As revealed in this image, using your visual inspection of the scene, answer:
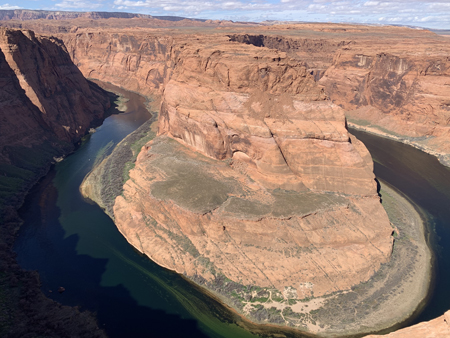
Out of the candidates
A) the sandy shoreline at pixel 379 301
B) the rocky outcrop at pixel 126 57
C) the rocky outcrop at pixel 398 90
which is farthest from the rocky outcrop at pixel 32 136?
the rocky outcrop at pixel 398 90

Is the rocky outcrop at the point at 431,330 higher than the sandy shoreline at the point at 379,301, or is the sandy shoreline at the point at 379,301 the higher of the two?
the rocky outcrop at the point at 431,330

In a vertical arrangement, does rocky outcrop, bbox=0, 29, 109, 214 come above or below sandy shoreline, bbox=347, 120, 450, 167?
above

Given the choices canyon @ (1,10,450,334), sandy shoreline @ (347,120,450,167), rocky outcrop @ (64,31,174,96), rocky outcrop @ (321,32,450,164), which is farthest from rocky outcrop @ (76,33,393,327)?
rocky outcrop @ (64,31,174,96)

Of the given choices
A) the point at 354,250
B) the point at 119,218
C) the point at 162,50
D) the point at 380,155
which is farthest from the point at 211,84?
the point at 162,50

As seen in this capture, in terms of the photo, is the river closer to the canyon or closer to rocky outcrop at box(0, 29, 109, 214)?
the canyon

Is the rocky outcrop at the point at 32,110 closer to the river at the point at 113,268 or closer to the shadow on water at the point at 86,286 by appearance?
the river at the point at 113,268

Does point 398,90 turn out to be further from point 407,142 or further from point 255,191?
point 255,191

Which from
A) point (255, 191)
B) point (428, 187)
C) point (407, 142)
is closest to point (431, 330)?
point (255, 191)
